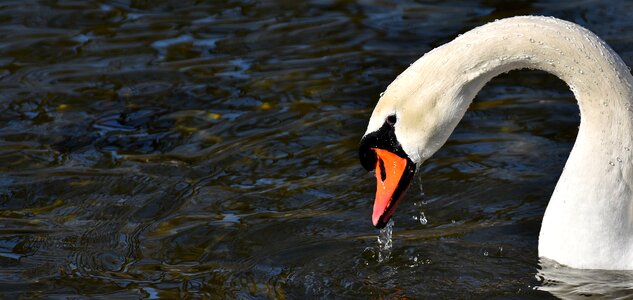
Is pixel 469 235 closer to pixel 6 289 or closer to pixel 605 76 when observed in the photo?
pixel 605 76

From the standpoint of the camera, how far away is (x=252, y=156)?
29.5ft

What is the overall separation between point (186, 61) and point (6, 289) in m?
4.06

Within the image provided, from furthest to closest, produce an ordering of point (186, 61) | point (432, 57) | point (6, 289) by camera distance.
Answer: point (186, 61) → point (6, 289) → point (432, 57)

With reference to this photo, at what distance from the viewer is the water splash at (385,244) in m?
7.34

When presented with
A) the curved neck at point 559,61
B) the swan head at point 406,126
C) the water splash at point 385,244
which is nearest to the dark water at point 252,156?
the water splash at point 385,244

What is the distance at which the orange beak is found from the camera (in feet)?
21.7

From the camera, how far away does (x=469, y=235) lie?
7559mm

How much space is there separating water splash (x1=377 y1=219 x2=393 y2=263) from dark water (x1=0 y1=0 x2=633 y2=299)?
31 millimetres

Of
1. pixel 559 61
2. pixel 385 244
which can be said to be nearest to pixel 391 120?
pixel 559 61

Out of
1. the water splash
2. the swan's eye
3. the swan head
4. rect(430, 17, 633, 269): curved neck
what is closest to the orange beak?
the swan head

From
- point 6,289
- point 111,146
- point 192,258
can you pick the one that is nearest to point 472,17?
point 111,146

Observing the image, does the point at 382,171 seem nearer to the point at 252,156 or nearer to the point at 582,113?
the point at 582,113

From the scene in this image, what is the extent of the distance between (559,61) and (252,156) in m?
3.04

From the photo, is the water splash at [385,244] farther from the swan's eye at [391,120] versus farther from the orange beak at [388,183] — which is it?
the swan's eye at [391,120]
